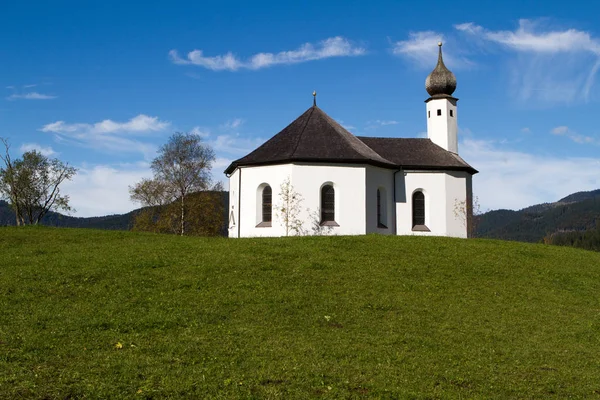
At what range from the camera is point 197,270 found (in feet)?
57.9

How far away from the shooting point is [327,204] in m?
30.1

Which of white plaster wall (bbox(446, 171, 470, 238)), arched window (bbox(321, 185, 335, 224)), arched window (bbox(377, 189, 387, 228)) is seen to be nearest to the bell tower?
white plaster wall (bbox(446, 171, 470, 238))

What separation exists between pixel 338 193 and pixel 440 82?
1337cm

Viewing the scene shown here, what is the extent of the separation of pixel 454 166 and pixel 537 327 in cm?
2097

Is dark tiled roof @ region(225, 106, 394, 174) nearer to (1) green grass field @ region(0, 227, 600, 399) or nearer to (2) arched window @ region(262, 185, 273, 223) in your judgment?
(2) arched window @ region(262, 185, 273, 223)

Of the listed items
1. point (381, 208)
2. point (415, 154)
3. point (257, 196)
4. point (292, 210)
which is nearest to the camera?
point (292, 210)

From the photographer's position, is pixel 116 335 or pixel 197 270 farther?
pixel 197 270

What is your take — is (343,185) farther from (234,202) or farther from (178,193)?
(178,193)

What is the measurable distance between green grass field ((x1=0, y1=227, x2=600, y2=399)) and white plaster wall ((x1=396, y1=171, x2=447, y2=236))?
10.9 metres

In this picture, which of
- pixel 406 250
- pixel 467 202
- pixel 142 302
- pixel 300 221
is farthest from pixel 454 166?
pixel 142 302

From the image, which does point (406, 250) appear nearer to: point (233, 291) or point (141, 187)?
point (233, 291)

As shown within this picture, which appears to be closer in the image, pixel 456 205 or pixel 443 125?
pixel 456 205

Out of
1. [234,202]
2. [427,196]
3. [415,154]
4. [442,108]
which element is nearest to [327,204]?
[234,202]

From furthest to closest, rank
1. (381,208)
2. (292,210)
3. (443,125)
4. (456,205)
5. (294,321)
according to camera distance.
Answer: (443,125) < (456,205) < (381,208) < (292,210) < (294,321)
